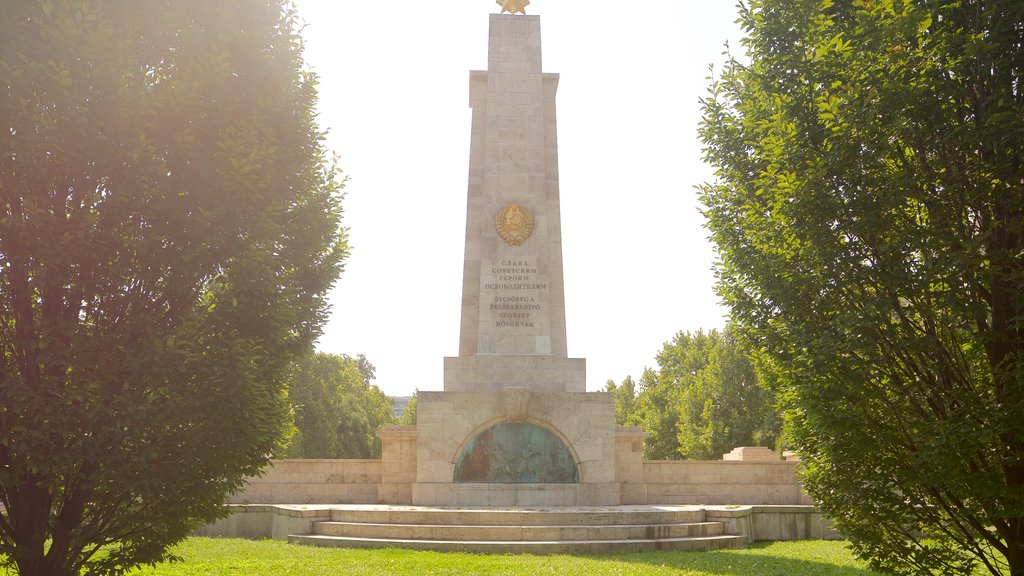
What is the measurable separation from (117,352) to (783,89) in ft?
26.0

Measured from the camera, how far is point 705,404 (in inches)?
2111

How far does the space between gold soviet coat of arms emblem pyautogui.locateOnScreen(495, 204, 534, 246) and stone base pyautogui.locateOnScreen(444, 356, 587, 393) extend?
3.42 meters

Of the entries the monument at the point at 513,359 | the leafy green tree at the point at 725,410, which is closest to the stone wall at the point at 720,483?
the monument at the point at 513,359

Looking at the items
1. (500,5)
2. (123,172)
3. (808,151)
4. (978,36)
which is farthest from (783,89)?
(500,5)

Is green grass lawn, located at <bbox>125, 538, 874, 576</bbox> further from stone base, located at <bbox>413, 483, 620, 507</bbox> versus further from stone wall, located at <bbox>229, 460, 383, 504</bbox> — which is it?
stone wall, located at <bbox>229, 460, 383, 504</bbox>

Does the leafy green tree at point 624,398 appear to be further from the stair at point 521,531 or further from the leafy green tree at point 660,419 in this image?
the stair at point 521,531

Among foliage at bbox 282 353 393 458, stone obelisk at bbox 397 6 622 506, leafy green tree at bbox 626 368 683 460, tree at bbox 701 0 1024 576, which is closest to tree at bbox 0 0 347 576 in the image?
tree at bbox 701 0 1024 576

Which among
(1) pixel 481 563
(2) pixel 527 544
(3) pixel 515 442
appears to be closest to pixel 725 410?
(3) pixel 515 442

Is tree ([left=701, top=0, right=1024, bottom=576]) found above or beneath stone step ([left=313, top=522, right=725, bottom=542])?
above

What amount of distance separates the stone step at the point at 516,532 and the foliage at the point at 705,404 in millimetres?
28536

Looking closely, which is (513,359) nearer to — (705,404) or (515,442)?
(515,442)

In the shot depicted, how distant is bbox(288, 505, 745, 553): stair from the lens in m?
17.0

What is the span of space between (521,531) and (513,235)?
9.43 metres

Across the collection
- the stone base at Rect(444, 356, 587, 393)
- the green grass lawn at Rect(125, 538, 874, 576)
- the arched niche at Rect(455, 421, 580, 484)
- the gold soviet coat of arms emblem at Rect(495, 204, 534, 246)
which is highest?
the gold soviet coat of arms emblem at Rect(495, 204, 534, 246)
